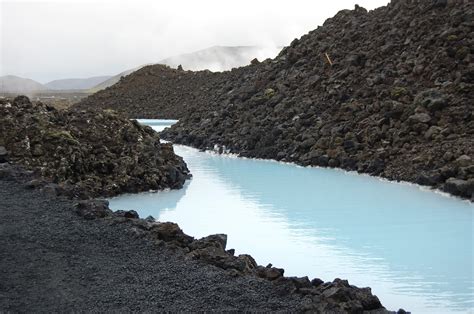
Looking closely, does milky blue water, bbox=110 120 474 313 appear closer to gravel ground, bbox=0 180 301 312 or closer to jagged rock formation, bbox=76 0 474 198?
jagged rock formation, bbox=76 0 474 198

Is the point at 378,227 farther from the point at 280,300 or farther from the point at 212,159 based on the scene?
the point at 212,159

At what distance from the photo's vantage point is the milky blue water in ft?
24.0

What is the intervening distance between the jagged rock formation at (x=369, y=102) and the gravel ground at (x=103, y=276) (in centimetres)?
752

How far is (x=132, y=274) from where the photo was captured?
6836mm

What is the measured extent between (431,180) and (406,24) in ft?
39.2

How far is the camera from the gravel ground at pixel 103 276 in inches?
229

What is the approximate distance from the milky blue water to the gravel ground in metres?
1.64

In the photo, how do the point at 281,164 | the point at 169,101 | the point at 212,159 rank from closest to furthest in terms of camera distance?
the point at 281,164 → the point at 212,159 → the point at 169,101

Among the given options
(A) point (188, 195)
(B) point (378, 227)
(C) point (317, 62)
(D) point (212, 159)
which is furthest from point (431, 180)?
(C) point (317, 62)

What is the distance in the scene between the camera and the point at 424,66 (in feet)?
65.2

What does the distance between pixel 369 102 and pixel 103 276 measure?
15281 mm

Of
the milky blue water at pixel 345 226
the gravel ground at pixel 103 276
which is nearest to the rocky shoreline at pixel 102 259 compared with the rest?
the gravel ground at pixel 103 276

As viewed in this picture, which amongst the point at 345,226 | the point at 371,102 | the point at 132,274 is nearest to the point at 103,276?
the point at 132,274

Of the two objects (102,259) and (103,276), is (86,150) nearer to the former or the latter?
(102,259)
